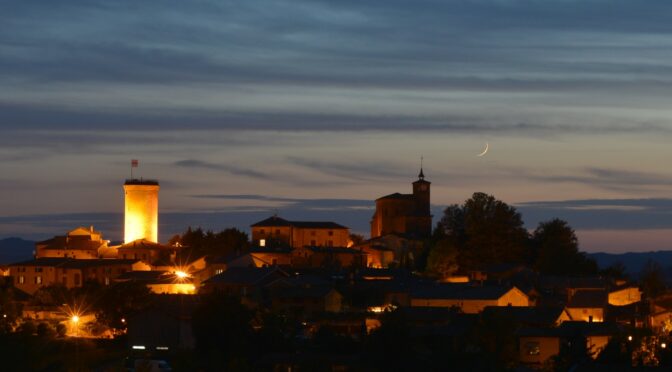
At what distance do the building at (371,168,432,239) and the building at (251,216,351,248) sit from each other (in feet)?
10.2

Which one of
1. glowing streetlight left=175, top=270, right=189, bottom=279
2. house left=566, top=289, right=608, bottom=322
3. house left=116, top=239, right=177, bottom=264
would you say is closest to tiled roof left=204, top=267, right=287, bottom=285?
glowing streetlight left=175, top=270, right=189, bottom=279

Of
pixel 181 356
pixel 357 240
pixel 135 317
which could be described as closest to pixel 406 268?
pixel 357 240

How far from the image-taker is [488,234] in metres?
73.2

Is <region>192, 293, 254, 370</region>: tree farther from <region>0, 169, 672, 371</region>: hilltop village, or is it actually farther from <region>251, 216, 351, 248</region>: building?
<region>251, 216, 351, 248</region>: building

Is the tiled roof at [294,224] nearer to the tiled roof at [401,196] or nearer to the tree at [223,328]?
the tiled roof at [401,196]

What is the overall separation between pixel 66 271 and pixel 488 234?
21278 mm

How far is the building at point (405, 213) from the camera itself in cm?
8462

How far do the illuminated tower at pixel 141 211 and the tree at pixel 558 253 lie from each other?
70.9 feet

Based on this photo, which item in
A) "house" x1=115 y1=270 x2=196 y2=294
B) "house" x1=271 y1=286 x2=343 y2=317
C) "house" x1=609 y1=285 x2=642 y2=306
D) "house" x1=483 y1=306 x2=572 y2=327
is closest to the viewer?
"house" x1=483 y1=306 x2=572 y2=327

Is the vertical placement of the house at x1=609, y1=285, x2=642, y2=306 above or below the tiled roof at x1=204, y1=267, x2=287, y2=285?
below

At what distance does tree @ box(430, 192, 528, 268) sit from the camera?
72.9 m

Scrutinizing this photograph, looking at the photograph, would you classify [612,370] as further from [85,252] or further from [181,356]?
[85,252]

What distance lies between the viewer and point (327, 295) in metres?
59.9

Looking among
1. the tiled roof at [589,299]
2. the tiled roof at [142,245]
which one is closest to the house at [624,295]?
the tiled roof at [589,299]
